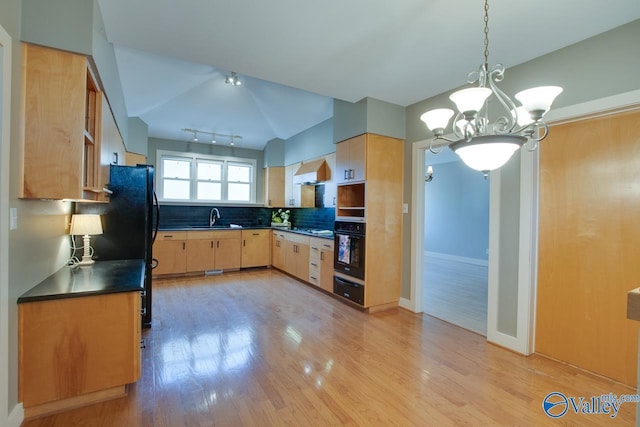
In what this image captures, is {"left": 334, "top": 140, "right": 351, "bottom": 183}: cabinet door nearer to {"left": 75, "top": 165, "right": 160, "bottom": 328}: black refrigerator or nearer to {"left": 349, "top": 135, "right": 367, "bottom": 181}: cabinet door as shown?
{"left": 349, "top": 135, "right": 367, "bottom": 181}: cabinet door

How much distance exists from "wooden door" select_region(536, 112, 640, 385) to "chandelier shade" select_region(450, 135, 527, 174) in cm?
153

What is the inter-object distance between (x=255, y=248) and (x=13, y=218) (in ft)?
14.4

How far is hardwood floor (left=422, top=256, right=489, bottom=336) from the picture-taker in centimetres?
346

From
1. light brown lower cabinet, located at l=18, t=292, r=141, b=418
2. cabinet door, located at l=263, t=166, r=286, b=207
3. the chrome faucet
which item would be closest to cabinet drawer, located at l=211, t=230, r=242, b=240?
the chrome faucet

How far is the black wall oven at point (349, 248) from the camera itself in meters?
3.67

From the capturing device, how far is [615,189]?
2.24 meters

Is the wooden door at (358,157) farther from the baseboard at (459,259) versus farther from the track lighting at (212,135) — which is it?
the baseboard at (459,259)

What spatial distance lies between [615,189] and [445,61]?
171cm

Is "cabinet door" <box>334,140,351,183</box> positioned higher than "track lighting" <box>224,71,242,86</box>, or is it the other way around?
"track lighting" <box>224,71,242,86</box>

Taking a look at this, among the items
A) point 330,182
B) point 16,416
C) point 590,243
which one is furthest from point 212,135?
point 590,243

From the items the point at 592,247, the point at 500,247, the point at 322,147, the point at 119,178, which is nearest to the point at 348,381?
the point at 500,247

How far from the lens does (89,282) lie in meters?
2.01

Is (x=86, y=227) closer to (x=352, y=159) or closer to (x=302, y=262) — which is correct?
(x=352, y=159)

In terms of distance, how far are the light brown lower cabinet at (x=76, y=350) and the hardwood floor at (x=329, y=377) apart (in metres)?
0.12
